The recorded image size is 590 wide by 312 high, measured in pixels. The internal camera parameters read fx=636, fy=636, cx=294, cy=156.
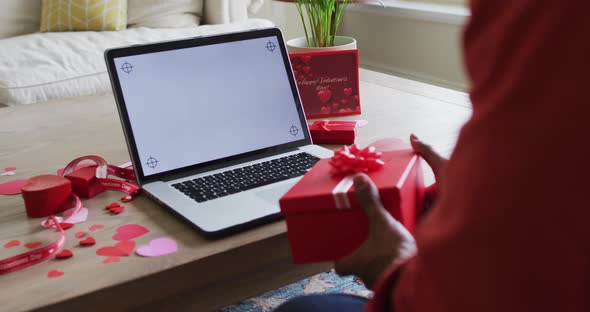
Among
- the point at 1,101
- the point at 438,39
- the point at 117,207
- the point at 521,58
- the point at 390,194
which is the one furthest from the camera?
the point at 438,39

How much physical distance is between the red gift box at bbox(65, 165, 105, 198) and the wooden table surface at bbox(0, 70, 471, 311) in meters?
0.02

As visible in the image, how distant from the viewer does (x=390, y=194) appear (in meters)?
0.75

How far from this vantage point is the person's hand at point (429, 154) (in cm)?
88

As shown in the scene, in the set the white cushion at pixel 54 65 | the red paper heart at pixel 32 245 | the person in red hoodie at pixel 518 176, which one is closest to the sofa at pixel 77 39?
the white cushion at pixel 54 65

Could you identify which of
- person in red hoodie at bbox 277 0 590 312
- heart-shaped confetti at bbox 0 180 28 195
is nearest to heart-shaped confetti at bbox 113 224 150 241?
heart-shaped confetti at bbox 0 180 28 195

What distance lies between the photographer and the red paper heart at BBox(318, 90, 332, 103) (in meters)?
1.39

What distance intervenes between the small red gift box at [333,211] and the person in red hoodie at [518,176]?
31 centimetres

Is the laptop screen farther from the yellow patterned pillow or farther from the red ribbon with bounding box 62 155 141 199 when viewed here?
the yellow patterned pillow

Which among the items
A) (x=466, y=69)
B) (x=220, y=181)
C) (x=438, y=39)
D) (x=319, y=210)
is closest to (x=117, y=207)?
(x=220, y=181)

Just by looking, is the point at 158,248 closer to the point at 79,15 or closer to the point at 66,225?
the point at 66,225

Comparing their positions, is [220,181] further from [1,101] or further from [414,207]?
[1,101]

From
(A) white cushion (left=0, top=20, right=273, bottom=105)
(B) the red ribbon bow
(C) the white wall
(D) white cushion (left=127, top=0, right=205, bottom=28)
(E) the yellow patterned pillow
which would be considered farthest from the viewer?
(C) the white wall

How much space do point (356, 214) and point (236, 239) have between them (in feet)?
0.53

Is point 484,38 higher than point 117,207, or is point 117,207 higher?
point 484,38
